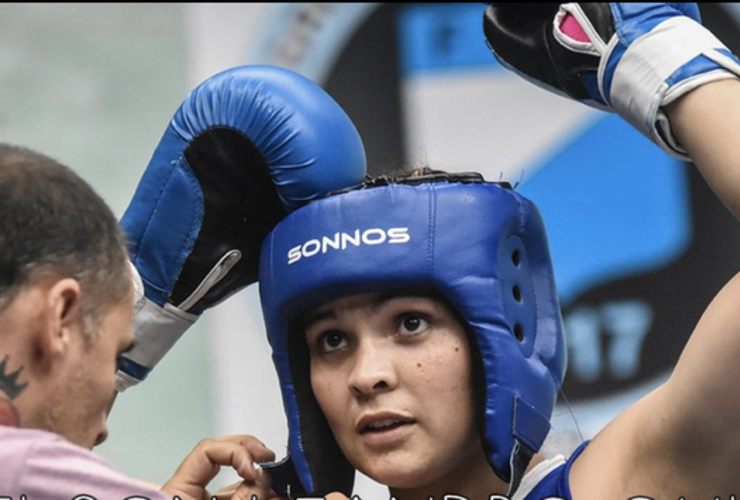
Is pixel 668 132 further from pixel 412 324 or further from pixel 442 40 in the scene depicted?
pixel 442 40

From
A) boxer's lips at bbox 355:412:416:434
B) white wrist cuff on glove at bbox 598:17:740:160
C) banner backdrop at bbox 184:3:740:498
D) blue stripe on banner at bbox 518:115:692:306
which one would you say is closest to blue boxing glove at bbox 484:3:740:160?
white wrist cuff on glove at bbox 598:17:740:160

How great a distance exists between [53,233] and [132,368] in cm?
69

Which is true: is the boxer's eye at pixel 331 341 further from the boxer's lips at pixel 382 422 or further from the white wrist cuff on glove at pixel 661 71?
the white wrist cuff on glove at pixel 661 71

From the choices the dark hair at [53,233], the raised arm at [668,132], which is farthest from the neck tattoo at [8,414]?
the raised arm at [668,132]

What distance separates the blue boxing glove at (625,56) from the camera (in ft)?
5.96

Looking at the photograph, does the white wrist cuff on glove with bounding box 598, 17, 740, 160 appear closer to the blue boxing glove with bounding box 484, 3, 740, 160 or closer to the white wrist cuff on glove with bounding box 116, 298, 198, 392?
the blue boxing glove with bounding box 484, 3, 740, 160

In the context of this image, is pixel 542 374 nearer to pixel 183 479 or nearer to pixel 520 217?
pixel 520 217

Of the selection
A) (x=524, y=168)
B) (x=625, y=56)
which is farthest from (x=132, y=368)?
(x=524, y=168)

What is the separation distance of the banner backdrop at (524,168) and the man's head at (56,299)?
1666 mm

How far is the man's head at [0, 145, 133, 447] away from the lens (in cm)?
157

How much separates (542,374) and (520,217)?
22 cm

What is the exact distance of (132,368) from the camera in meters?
2.25

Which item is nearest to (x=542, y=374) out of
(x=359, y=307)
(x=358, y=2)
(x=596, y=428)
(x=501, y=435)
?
(x=501, y=435)

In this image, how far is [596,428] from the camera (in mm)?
3256
